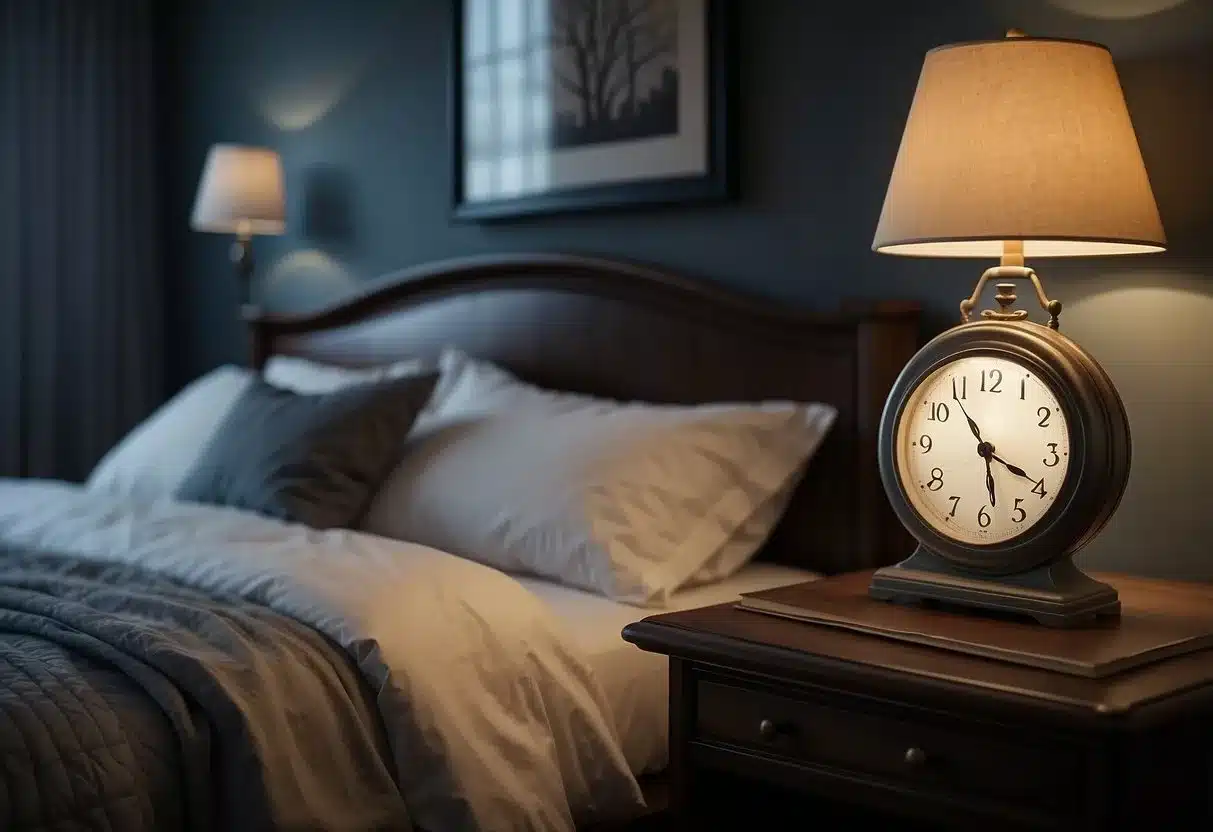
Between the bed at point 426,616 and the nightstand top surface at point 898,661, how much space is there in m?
0.24

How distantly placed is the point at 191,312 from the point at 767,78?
7.83 ft

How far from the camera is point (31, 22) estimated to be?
407cm

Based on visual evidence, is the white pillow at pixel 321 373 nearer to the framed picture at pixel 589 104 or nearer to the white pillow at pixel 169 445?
the white pillow at pixel 169 445

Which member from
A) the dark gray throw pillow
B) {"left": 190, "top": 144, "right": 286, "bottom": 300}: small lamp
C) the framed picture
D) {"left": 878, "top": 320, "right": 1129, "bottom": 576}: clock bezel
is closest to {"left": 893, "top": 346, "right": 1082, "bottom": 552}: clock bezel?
{"left": 878, "top": 320, "right": 1129, "bottom": 576}: clock bezel

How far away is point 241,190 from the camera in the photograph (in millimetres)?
3559

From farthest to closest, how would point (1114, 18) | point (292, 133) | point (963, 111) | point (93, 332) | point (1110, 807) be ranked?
point (93, 332), point (292, 133), point (1114, 18), point (963, 111), point (1110, 807)

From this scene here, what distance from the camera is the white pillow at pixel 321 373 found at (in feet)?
9.98

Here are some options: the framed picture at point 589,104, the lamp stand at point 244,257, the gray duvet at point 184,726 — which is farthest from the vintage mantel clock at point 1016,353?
the lamp stand at point 244,257

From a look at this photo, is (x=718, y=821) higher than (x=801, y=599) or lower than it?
lower

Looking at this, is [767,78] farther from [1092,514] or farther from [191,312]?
[191,312]

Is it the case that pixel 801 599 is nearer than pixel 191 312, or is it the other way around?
pixel 801 599

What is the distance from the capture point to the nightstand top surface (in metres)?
1.39

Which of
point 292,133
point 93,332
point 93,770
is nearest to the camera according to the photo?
point 93,770

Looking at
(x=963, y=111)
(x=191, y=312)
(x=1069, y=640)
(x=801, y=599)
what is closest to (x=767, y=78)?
(x=963, y=111)
